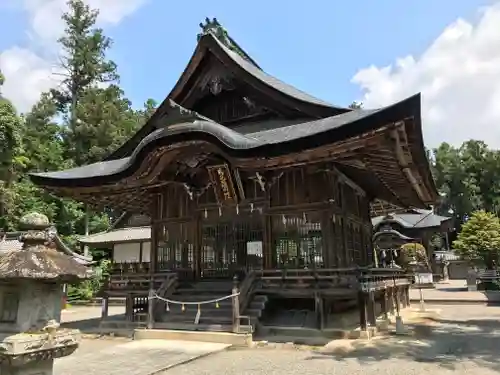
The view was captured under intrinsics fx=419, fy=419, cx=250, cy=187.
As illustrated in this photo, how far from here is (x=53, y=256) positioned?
5.33 meters

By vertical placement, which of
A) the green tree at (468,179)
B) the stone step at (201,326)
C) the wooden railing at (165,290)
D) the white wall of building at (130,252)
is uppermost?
the green tree at (468,179)

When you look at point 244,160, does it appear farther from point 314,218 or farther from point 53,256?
point 53,256

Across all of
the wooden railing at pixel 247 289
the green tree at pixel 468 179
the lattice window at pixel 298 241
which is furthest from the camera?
the green tree at pixel 468 179

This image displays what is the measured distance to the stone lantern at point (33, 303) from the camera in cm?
482

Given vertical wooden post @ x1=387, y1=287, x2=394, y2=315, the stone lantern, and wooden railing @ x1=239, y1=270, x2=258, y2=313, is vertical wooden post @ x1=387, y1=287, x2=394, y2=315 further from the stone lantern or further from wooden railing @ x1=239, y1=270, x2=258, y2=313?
the stone lantern

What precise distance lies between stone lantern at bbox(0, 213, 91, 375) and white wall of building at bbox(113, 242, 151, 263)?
26220 millimetres

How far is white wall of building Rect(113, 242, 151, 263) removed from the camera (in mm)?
31281

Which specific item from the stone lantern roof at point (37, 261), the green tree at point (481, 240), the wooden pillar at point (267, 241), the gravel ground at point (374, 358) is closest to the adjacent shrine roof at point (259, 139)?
the wooden pillar at point (267, 241)

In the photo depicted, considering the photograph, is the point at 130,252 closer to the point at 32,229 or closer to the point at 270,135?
the point at 270,135

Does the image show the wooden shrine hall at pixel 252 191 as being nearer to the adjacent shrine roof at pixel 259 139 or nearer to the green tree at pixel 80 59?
the adjacent shrine roof at pixel 259 139

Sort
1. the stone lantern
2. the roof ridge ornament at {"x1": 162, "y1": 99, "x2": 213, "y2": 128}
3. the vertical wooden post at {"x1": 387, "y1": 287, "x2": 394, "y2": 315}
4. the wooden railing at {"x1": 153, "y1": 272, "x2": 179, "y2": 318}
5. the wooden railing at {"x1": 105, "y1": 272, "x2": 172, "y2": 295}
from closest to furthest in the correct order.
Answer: the stone lantern
the roof ridge ornament at {"x1": 162, "y1": 99, "x2": 213, "y2": 128}
the wooden railing at {"x1": 153, "y1": 272, "x2": 179, "y2": 318}
the wooden railing at {"x1": 105, "y1": 272, "x2": 172, "y2": 295}
the vertical wooden post at {"x1": 387, "y1": 287, "x2": 394, "y2": 315}

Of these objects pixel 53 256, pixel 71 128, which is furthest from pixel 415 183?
pixel 71 128

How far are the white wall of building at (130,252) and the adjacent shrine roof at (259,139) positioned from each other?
15.0 meters

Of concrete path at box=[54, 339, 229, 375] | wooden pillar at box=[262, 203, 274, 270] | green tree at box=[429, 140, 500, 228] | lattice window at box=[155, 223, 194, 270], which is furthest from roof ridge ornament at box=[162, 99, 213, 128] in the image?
green tree at box=[429, 140, 500, 228]
